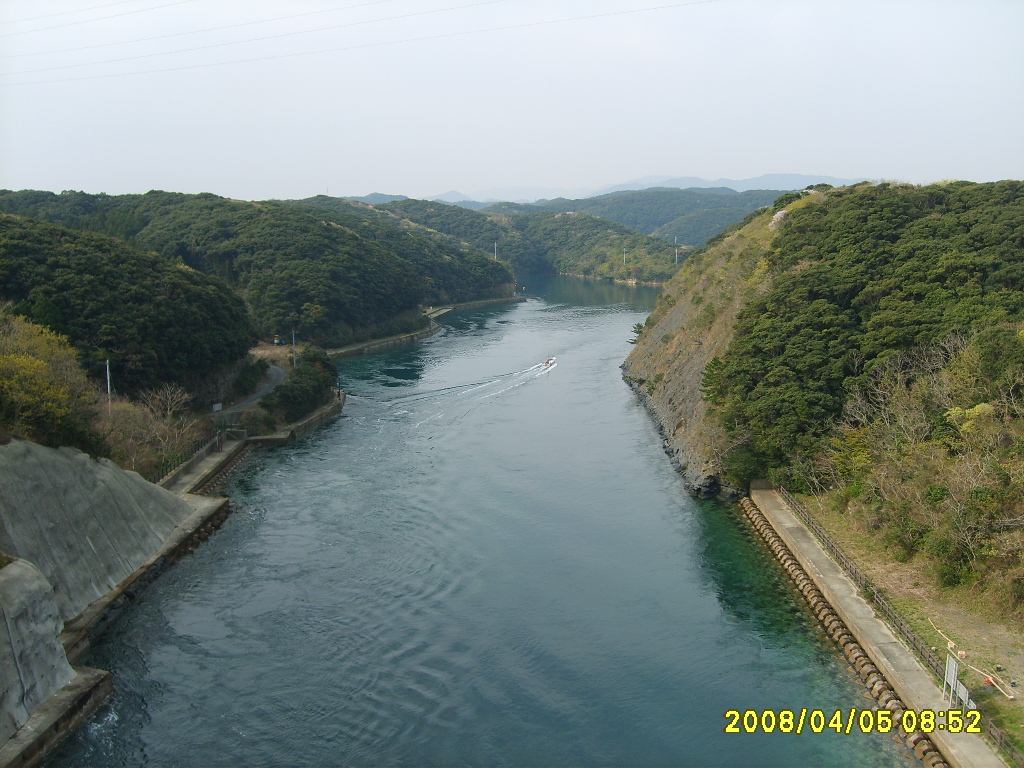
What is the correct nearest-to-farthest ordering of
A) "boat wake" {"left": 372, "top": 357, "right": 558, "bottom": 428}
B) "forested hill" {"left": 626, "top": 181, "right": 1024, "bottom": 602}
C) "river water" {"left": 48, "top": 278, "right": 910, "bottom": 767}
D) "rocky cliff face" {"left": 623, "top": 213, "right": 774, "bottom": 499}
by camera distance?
"river water" {"left": 48, "top": 278, "right": 910, "bottom": 767} → "forested hill" {"left": 626, "top": 181, "right": 1024, "bottom": 602} → "rocky cliff face" {"left": 623, "top": 213, "right": 774, "bottom": 499} → "boat wake" {"left": 372, "top": 357, "right": 558, "bottom": 428}

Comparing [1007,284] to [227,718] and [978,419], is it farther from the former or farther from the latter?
[227,718]

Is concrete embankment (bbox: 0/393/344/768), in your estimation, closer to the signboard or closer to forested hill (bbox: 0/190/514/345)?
the signboard

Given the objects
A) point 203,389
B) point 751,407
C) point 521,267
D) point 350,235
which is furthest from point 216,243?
point 521,267

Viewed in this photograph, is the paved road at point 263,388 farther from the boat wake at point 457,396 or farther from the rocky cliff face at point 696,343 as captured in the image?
the rocky cliff face at point 696,343

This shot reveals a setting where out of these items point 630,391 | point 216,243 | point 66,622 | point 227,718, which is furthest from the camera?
point 216,243

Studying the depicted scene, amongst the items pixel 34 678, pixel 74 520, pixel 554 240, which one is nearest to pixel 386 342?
pixel 74 520

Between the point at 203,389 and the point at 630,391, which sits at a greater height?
the point at 203,389
